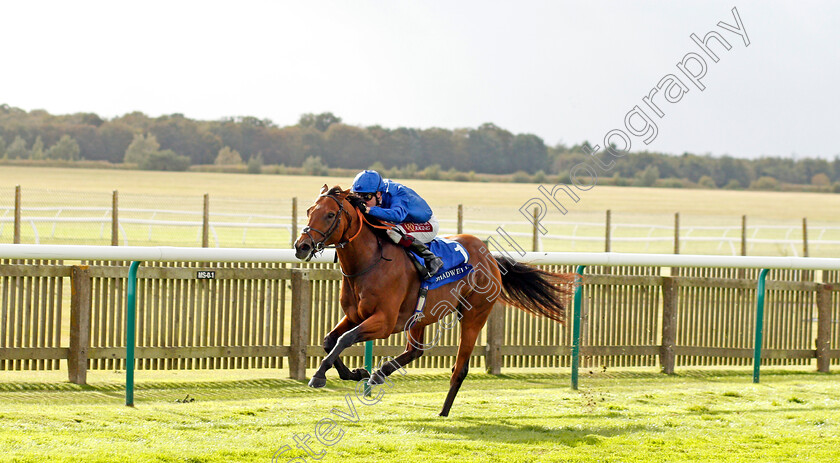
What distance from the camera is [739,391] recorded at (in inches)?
289

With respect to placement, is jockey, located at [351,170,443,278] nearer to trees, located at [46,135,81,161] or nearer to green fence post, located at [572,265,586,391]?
green fence post, located at [572,265,586,391]

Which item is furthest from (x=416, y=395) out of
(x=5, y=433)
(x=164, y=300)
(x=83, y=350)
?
(x=5, y=433)

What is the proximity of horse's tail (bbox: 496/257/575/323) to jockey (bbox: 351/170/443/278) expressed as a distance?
98 cm

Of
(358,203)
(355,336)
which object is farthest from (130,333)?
(358,203)

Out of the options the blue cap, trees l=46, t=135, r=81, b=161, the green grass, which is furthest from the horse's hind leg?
trees l=46, t=135, r=81, b=161

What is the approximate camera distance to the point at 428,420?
18.8 feet

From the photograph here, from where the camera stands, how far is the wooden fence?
6879 mm

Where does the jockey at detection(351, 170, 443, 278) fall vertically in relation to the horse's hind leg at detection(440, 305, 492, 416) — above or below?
above

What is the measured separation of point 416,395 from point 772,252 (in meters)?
23.9

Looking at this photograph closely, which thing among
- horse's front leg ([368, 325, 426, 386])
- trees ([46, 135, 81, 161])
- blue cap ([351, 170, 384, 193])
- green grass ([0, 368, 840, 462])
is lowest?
green grass ([0, 368, 840, 462])

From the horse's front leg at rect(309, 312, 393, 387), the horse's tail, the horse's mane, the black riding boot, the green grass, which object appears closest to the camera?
the green grass

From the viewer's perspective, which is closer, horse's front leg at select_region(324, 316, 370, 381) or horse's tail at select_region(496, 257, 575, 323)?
horse's front leg at select_region(324, 316, 370, 381)

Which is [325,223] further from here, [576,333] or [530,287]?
[576,333]

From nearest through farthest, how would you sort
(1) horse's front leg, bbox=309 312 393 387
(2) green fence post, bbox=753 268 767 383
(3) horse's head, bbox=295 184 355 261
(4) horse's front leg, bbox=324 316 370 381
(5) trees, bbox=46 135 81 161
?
(3) horse's head, bbox=295 184 355 261, (1) horse's front leg, bbox=309 312 393 387, (4) horse's front leg, bbox=324 316 370 381, (2) green fence post, bbox=753 268 767 383, (5) trees, bbox=46 135 81 161
